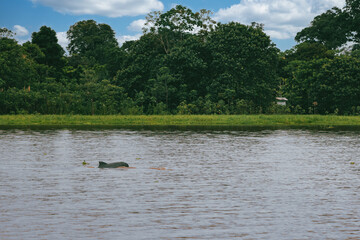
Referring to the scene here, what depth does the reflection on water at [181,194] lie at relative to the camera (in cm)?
934

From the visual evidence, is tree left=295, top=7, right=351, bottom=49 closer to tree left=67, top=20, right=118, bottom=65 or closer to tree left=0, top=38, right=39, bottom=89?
tree left=67, top=20, right=118, bottom=65

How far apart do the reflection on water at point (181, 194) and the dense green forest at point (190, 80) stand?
83.5ft

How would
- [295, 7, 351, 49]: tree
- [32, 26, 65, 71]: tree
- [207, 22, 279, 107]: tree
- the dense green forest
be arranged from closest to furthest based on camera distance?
the dense green forest → [207, 22, 279, 107]: tree → [32, 26, 65, 71]: tree → [295, 7, 351, 49]: tree

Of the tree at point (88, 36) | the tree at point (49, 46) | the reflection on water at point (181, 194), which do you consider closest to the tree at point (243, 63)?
the tree at point (49, 46)

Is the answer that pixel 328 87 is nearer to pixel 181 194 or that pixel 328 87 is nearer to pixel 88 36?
pixel 181 194

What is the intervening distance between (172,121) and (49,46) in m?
29.9

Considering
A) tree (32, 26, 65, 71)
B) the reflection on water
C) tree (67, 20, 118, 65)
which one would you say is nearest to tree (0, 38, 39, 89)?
tree (32, 26, 65, 71)

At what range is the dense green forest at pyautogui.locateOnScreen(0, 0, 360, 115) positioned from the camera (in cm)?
4838

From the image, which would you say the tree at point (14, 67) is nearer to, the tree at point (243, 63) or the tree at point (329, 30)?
the tree at point (243, 63)

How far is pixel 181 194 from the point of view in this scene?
1272 cm

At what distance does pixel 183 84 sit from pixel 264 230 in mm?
44680

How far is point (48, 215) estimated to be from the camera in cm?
1036

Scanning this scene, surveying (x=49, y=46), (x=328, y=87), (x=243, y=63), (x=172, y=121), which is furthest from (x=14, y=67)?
(x=328, y=87)

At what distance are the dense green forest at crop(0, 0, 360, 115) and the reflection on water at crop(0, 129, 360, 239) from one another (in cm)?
2544
